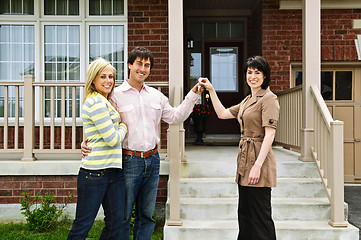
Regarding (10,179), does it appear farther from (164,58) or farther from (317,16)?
(317,16)

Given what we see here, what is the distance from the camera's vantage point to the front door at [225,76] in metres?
7.95

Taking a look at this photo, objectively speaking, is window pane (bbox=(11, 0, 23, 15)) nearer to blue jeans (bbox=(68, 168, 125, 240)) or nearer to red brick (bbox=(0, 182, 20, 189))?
red brick (bbox=(0, 182, 20, 189))

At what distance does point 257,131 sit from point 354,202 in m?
3.69

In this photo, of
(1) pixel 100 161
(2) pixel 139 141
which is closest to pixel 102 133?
(1) pixel 100 161

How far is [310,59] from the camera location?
4.64m

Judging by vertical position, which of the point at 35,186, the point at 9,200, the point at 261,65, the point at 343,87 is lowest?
the point at 9,200

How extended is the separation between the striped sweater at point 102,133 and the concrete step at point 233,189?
1.94 m

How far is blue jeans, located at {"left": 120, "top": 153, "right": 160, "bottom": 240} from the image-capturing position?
97.3 inches

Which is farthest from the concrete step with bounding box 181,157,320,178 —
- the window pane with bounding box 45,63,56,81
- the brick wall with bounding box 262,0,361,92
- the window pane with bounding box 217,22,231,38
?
the window pane with bounding box 217,22,231,38

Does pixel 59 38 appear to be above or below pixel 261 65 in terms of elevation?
above

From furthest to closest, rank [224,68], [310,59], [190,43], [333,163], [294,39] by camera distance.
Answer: [224,68] → [190,43] → [294,39] → [310,59] → [333,163]

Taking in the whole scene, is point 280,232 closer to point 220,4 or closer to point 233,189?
point 233,189

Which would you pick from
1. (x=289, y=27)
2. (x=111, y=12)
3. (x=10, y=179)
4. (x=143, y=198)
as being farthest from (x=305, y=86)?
(x=10, y=179)

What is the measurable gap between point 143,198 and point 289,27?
16.6ft
